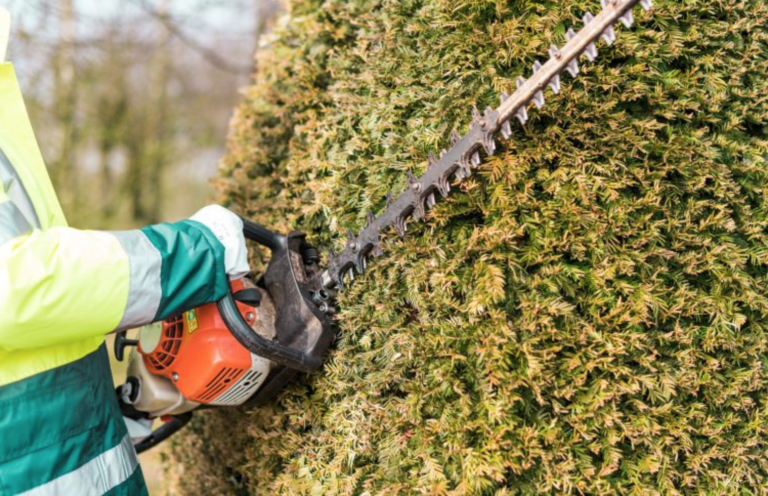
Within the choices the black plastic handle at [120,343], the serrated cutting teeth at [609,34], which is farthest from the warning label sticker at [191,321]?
the serrated cutting teeth at [609,34]

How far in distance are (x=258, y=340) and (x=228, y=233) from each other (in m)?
0.33

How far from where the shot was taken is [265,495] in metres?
2.13

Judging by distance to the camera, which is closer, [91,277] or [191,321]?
[91,277]

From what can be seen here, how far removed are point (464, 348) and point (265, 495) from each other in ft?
3.30

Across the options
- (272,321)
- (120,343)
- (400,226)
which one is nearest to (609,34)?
(400,226)

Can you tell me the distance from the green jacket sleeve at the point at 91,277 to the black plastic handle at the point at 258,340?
0.33 feet

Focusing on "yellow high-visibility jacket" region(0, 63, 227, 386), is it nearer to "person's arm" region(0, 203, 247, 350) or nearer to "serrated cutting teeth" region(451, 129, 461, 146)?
"person's arm" region(0, 203, 247, 350)

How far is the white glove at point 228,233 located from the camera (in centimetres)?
177

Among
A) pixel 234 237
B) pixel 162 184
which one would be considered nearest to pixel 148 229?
pixel 234 237

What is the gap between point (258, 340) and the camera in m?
1.77

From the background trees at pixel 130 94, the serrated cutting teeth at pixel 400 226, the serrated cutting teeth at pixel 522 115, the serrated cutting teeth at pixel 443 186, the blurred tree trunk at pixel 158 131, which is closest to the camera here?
the serrated cutting teeth at pixel 522 115

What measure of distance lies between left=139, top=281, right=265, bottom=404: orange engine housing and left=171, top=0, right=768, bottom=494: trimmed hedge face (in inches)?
11.2

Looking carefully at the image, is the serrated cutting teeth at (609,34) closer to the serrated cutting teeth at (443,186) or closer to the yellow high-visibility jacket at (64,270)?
the serrated cutting teeth at (443,186)

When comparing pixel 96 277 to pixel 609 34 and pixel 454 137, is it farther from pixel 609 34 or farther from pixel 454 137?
pixel 609 34
